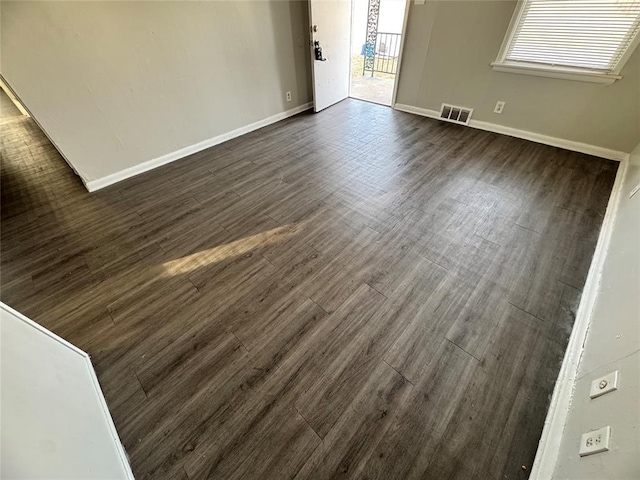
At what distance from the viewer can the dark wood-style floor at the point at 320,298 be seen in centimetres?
114

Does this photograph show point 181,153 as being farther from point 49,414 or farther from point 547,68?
point 547,68

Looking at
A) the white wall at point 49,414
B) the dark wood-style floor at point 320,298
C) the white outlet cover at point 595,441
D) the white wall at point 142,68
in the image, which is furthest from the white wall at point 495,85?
the white wall at point 49,414

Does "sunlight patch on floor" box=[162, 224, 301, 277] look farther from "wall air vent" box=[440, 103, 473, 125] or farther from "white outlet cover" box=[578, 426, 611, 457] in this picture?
"wall air vent" box=[440, 103, 473, 125]

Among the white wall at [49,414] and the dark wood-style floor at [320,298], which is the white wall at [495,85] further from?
the white wall at [49,414]

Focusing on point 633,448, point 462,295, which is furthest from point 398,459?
point 462,295

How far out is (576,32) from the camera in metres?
2.56

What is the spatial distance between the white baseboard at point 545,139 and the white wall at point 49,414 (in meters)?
4.27

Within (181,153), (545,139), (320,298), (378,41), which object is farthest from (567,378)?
(378,41)

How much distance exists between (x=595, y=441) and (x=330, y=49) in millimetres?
4373

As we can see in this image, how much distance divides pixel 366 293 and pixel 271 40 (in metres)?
3.25

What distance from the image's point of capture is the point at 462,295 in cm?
164

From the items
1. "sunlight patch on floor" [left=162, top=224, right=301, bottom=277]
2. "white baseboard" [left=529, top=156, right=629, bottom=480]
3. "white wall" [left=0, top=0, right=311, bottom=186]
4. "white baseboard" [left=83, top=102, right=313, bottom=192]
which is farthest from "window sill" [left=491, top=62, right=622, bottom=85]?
"sunlight patch on floor" [left=162, top=224, right=301, bottom=277]

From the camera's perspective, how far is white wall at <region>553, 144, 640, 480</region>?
31.3 inches

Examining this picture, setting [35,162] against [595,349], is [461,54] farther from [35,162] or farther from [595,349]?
[35,162]
